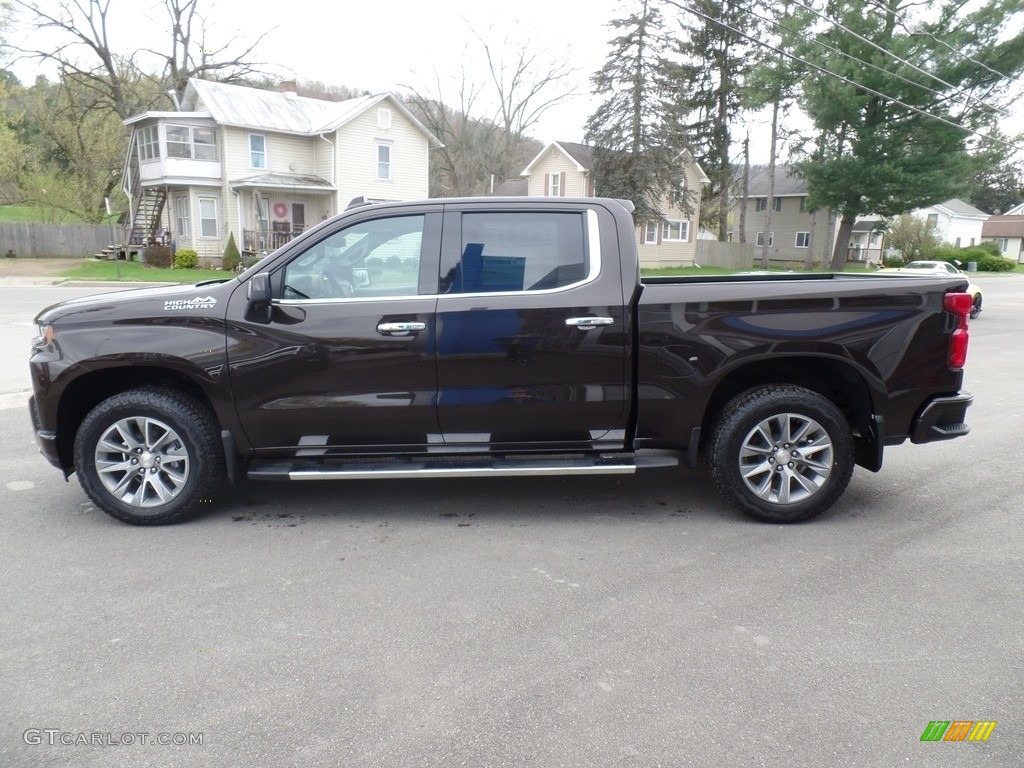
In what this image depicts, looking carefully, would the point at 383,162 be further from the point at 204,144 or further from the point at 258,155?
the point at 204,144

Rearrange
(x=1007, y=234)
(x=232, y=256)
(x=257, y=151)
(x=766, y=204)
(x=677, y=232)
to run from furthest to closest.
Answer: (x=1007, y=234) → (x=766, y=204) → (x=677, y=232) → (x=257, y=151) → (x=232, y=256)

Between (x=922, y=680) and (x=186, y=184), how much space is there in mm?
36670

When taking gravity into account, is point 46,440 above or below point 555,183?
below

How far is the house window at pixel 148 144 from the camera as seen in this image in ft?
115

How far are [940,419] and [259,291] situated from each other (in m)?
4.26

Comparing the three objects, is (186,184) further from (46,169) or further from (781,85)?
(781,85)

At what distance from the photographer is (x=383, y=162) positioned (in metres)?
37.9

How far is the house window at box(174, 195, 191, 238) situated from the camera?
35812 mm

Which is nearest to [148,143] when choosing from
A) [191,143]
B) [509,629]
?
[191,143]

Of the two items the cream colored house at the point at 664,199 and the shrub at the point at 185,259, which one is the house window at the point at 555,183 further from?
the shrub at the point at 185,259

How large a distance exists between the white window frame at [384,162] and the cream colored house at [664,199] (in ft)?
30.6

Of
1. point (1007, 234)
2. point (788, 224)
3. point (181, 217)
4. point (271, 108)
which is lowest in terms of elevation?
point (181, 217)

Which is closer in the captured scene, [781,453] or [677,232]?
[781,453]

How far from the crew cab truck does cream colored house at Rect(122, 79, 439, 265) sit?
98.3 ft
